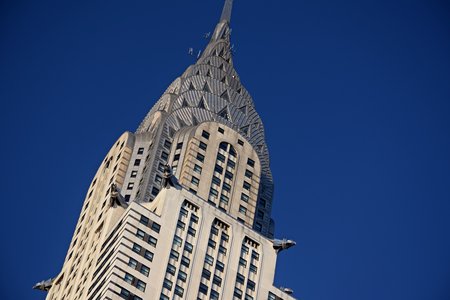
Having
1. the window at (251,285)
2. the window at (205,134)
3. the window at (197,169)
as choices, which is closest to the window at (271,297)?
the window at (251,285)

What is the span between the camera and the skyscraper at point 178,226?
169000mm

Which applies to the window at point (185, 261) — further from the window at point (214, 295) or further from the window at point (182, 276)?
the window at point (214, 295)

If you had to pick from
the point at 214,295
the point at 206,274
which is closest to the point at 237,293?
the point at 214,295

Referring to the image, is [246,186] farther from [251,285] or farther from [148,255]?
[148,255]

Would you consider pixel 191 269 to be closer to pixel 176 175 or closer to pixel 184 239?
pixel 184 239

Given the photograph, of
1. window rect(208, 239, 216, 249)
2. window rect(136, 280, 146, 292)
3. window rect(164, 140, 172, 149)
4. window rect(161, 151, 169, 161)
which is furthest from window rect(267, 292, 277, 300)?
window rect(164, 140, 172, 149)

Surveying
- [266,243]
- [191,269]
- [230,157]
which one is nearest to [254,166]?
[230,157]

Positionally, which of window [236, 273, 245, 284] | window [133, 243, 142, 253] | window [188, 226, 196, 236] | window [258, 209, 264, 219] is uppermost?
window [258, 209, 264, 219]

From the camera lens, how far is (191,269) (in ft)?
563

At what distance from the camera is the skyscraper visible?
6654 inches

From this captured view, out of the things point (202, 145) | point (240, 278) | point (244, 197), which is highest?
point (202, 145)

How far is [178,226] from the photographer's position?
177 meters

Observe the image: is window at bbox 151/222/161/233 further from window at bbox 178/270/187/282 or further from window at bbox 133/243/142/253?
window at bbox 178/270/187/282

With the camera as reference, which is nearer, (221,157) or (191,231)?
(191,231)
